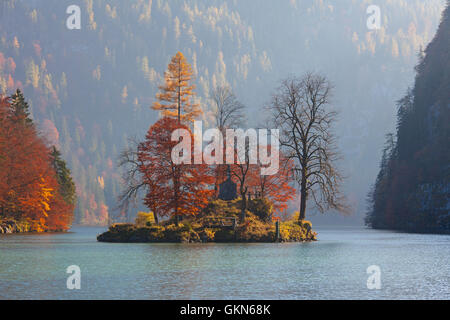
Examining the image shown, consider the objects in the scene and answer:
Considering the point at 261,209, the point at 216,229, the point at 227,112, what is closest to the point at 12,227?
the point at 227,112

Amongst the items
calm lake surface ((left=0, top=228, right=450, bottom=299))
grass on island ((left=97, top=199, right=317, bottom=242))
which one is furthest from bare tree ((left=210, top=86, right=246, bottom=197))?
calm lake surface ((left=0, top=228, right=450, bottom=299))

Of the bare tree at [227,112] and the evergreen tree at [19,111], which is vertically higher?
the evergreen tree at [19,111]

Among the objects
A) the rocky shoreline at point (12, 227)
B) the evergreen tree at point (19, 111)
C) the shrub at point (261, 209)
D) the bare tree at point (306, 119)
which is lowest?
the rocky shoreline at point (12, 227)

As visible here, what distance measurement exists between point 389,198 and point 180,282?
341 feet

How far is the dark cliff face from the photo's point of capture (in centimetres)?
10181

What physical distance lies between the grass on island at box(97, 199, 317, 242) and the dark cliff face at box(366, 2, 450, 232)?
4368 centimetres

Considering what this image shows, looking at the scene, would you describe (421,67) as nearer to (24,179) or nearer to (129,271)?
(24,179)

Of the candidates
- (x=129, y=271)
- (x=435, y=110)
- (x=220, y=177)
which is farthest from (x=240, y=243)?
(x=435, y=110)

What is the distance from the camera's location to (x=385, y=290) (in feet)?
85.1

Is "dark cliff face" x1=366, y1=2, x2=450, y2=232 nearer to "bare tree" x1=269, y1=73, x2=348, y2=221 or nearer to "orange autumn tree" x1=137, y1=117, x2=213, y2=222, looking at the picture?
"bare tree" x1=269, y1=73, x2=348, y2=221

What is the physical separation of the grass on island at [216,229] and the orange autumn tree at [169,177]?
Answer: 1548 mm

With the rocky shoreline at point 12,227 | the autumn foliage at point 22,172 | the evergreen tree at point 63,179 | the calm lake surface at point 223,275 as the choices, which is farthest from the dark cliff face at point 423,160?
the evergreen tree at point 63,179

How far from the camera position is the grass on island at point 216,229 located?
6006 cm

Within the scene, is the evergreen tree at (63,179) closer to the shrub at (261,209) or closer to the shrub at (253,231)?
the shrub at (261,209)
